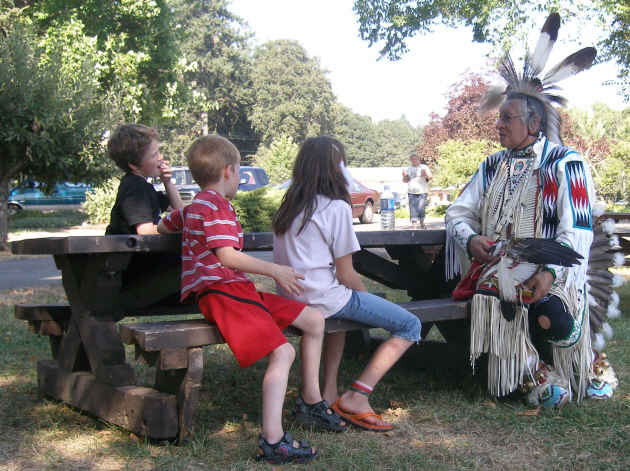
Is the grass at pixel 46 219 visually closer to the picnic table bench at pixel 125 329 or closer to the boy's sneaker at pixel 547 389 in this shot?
the picnic table bench at pixel 125 329

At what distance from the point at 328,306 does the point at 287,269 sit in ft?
1.42

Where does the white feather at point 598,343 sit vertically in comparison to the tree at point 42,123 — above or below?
below

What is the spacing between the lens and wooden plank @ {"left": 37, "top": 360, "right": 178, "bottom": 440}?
9.98 feet

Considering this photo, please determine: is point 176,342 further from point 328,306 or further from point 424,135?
point 424,135

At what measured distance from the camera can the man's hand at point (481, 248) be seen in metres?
3.91

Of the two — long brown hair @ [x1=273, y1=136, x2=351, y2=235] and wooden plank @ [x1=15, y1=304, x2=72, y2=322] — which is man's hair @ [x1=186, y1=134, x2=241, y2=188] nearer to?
long brown hair @ [x1=273, y1=136, x2=351, y2=235]

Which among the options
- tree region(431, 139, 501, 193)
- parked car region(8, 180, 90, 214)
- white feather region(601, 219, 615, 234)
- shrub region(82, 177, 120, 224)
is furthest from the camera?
parked car region(8, 180, 90, 214)

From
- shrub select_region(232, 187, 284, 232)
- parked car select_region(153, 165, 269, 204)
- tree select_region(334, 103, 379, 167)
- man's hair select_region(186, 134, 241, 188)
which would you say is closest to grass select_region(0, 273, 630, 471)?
man's hair select_region(186, 134, 241, 188)

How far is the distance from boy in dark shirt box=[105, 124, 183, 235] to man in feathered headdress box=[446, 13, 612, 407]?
1778mm

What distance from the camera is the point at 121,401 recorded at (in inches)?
126

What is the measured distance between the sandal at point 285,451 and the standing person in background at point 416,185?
12.8 meters

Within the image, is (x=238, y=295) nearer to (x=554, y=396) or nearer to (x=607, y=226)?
(x=554, y=396)

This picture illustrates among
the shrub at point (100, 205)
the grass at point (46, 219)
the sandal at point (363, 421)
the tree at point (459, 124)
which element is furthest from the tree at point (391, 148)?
the sandal at point (363, 421)

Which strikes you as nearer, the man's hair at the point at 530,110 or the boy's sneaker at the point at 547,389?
the boy's sneaker at the point at 547,389
